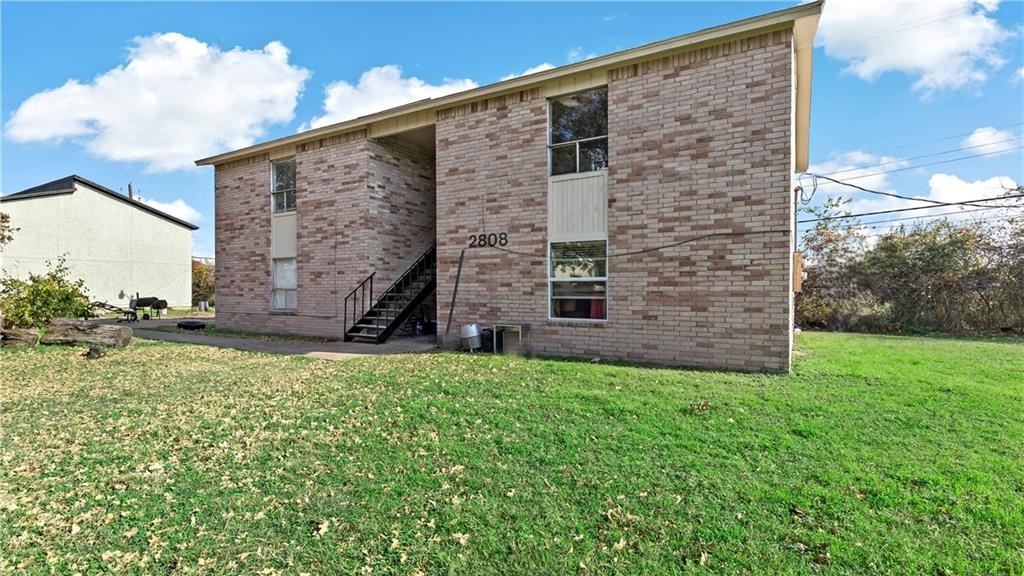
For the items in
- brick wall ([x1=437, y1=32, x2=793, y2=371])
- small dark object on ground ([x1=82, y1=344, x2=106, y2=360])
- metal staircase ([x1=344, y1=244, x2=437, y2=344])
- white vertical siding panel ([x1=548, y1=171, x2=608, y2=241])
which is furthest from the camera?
metal staircase ([x1=344, y1=244, x2=437, y2=344])

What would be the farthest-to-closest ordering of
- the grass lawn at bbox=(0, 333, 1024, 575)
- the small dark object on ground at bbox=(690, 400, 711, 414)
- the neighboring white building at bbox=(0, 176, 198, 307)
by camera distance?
1. the neighboring white building at bbox=(0, 176, 198, 307)
2. the small dark object on ground at bbox=(690, 400, 711, 414)
3. the grass lawn at bbox=(0, 333, 1024, 575)

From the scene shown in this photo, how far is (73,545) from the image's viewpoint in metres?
2.65

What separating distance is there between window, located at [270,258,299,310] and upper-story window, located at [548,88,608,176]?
26.2ft

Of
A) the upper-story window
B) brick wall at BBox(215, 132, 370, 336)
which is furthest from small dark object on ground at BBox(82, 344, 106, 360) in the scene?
the upper-story window

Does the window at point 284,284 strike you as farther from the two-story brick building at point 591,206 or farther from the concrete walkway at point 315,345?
the concrete walkway at point 315,345

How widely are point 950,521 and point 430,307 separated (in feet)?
37.0

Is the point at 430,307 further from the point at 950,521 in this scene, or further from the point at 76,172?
the point at 76,172

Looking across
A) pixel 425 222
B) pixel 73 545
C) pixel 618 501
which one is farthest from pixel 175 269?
pixel 618 501

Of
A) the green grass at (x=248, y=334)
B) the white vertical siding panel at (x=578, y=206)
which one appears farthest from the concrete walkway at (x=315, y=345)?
the white vertical siding panel at (x=578, y=206)

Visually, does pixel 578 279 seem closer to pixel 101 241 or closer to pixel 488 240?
pixel 488 240

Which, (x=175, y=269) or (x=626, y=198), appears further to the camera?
(x=175, y=269)

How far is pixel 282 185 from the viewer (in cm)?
1309

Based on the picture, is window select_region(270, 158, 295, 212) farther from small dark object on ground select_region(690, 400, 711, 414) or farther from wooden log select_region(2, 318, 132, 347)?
small dark object on ground select_region(690, 400, 711, 414)

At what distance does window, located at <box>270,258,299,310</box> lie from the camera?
12742 mm
